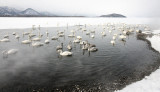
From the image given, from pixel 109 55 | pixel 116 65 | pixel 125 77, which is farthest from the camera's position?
pixel 109 55

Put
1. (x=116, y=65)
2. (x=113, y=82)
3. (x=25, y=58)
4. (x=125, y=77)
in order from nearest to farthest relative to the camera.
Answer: (x=113, y=82)
(x=125, y=77)
(x=116, y=65)
(x=25, y=58)

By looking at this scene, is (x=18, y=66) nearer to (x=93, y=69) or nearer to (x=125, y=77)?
(x=93, y=69)

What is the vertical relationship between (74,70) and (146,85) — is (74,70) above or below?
below

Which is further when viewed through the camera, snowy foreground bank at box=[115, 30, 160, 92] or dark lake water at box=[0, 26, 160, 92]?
dark lake water at box=[0, 26, 160, 92]

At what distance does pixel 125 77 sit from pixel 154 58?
28.4ft

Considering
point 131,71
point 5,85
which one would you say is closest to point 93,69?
point 131,71

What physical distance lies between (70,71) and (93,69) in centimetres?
264

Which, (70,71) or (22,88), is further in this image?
(70,71)

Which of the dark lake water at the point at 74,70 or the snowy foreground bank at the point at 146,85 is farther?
the dark lake water at the point at 74,70

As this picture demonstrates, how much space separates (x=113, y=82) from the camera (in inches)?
585

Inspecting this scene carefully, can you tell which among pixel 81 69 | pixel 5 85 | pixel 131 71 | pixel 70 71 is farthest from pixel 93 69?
pixel 5 85

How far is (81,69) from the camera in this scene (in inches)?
711

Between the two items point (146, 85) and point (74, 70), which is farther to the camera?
point (74, 70)

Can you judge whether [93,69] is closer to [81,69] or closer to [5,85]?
[81,69]
